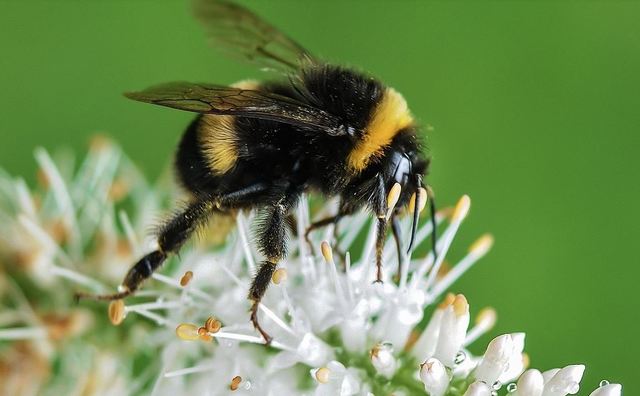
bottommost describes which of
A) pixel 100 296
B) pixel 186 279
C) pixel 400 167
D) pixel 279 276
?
pixel 100 296

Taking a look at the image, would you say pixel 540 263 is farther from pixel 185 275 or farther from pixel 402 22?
pixel 185 275

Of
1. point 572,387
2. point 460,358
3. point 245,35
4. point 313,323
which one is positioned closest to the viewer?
point 572,387

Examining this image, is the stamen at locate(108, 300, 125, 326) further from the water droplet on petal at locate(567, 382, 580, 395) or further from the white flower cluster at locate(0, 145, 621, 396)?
the water droplet on petal at locate(567, 382, 580, 395)

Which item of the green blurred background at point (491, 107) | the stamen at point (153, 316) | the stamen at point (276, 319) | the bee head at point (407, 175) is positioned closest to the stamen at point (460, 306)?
the bee head at point (407, 175)

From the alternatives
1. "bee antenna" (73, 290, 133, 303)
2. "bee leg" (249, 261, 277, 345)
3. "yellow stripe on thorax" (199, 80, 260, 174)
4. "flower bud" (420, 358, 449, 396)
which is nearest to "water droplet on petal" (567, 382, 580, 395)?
"flower bud" (420, 358, 449, 396)

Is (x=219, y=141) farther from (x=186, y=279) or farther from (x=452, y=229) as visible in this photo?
(x=452, y=229)

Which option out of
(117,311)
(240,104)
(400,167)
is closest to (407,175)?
(400,167)
